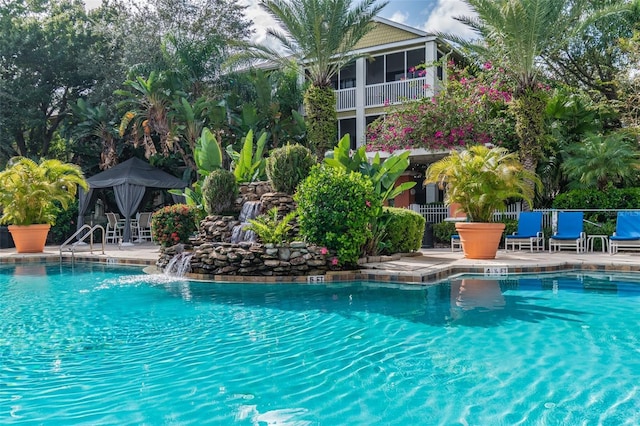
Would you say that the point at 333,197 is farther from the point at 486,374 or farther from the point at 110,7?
the point at 110,7

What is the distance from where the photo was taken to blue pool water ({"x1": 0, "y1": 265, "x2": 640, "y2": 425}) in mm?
3443

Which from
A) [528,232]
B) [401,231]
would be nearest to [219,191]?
[401,231]

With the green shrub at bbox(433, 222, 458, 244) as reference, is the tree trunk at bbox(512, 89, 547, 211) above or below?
above

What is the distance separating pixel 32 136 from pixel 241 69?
10.2m

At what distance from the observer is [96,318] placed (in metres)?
6.45

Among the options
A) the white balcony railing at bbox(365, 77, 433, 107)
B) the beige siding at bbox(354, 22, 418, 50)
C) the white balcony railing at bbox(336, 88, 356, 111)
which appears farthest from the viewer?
the white balcony railing at bbox(336, 88, 356, 111)

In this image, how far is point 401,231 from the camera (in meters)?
11.4

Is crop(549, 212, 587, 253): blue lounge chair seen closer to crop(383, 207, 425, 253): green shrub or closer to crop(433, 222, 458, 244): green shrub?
crop(433, 222, 458, 244): green shrub

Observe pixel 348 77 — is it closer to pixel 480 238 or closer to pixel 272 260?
pixel 480 238

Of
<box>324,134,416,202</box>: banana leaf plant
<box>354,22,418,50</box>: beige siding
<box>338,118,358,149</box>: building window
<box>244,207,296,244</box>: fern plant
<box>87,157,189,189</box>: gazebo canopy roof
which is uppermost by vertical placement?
<box>354,22,418,50</box>: beige siding

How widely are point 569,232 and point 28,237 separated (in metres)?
15.0

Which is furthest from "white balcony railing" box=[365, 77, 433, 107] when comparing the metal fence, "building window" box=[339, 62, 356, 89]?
the metal fence

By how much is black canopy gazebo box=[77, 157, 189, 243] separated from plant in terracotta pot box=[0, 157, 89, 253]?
221 cm

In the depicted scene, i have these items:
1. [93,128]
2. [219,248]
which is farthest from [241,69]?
[219,248]
